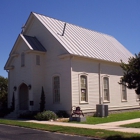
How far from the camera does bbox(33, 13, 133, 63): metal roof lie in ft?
78.4

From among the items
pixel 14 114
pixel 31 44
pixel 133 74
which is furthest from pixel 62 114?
pixel 133 74

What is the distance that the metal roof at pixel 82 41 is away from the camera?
941 inches

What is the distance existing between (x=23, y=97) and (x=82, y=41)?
7961 mm

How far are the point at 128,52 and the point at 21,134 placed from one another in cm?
2206

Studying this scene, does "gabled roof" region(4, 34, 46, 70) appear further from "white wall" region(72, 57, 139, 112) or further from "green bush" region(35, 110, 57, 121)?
"green bush" region(35, 110, 57, 121)

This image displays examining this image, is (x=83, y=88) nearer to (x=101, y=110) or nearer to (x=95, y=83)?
(x=95, y=83)

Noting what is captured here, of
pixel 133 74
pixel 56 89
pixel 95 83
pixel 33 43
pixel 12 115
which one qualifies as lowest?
pixel 12 115

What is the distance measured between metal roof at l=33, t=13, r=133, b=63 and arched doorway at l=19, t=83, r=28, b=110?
5896mm

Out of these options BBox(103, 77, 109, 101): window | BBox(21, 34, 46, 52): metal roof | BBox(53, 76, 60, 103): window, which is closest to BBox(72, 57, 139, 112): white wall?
BBox(103, 77, 109, 101): window

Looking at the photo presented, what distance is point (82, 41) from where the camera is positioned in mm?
26188

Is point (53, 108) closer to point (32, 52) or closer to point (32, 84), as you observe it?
point (32, 84)

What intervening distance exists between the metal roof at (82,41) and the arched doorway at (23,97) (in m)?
5.90

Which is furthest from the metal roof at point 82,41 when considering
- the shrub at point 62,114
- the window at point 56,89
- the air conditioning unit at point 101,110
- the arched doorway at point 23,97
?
the arched doorway at point 23,97

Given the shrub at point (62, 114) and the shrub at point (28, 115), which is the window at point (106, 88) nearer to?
the shrub at point (62, 114)
